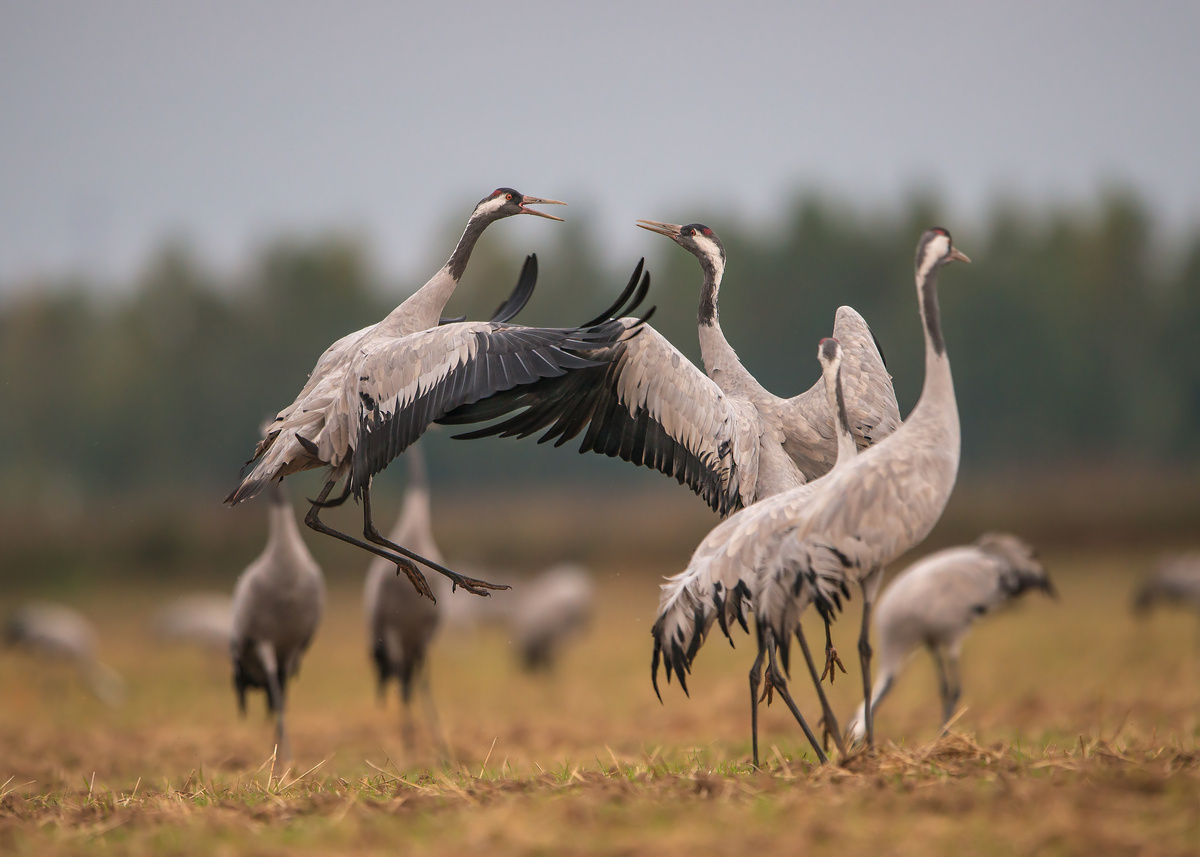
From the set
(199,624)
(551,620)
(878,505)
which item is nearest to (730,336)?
(551,620)

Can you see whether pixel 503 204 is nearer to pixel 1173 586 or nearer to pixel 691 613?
pixel 691 613

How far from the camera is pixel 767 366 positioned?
21.1m

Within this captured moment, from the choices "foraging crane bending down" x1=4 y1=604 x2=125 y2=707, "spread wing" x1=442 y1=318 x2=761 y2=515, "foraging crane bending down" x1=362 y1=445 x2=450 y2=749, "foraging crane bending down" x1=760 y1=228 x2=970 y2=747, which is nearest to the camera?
"foraging crane bending down" x1=760 y1=228 x2=970 y2=747

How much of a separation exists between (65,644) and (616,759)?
901 cm

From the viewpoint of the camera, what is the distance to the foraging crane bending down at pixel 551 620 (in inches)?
492

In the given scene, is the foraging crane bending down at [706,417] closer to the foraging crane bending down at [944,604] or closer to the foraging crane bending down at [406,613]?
the foraging crane bending down at [944,604]

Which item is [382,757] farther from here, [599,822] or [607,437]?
[599,822]

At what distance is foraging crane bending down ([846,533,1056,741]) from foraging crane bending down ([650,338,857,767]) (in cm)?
261

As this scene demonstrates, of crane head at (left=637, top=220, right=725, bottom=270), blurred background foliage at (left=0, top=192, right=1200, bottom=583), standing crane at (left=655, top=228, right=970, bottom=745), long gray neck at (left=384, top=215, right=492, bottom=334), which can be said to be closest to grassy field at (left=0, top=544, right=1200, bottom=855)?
standing crane at (left=655, top=228, right=970, bottom=745)

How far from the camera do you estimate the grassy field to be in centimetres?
294

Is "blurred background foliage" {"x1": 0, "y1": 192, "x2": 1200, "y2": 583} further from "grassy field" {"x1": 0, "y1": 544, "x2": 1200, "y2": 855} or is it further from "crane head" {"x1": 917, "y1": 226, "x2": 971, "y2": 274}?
"crane head" {"x1": 917, "y1": 226, "x2": 971, "y2": 274}

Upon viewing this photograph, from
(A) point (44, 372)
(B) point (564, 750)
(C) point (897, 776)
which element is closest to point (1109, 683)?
(B) point (564, 750)

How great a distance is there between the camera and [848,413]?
17.4 ft

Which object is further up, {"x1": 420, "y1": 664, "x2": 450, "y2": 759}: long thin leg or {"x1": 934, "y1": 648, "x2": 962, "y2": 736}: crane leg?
{"x1": 934, "y1": 648, "x2": 962, "y2": 736}: crane leg
